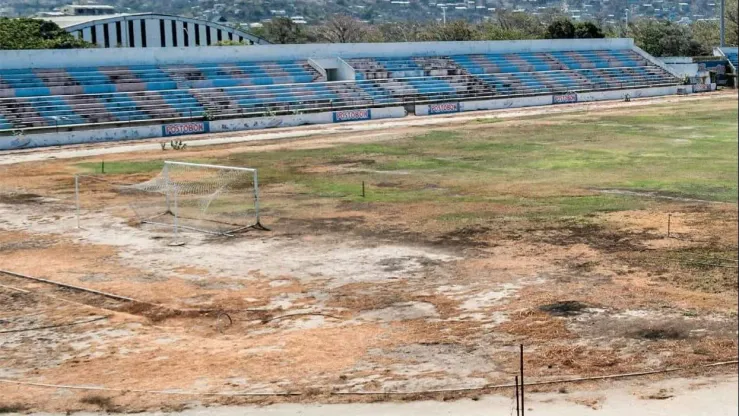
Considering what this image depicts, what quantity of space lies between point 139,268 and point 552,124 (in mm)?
42266

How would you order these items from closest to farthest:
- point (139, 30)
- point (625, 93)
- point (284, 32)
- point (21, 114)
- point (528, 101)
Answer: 1. point (21, 114)
2. point (528, 101)
3. point (625, 93)
4. point (139, 30)
5. point (284, 32)

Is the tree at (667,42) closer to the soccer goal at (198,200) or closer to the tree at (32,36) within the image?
the tree at (32,36)

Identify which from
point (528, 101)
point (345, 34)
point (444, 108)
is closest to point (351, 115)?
point (444, 108)

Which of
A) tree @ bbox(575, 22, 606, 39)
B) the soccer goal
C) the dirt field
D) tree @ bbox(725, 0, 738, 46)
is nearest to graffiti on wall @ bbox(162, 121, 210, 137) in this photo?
the dirt field

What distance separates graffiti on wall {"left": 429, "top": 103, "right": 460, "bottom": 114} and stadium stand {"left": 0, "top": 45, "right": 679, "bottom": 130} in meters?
2.59

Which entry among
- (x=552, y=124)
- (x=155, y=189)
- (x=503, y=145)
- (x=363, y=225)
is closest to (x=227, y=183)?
(x=155, y=189)

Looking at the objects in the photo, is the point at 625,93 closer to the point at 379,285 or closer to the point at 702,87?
the point at 702,87

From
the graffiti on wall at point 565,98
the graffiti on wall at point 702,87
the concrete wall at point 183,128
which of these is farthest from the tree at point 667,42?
the concrete wall at point 183,128

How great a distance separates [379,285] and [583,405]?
853 centimetres

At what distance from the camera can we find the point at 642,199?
33000mm

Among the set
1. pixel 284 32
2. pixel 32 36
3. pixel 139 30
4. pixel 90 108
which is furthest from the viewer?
pixel 284 32

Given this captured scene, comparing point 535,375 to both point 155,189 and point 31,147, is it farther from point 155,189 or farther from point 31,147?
point 31,147

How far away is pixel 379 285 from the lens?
22.5 meters

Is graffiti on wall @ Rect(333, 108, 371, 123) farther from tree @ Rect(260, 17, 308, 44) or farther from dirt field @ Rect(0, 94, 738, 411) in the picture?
tree @ Rect(260, 17, 308, 44)
